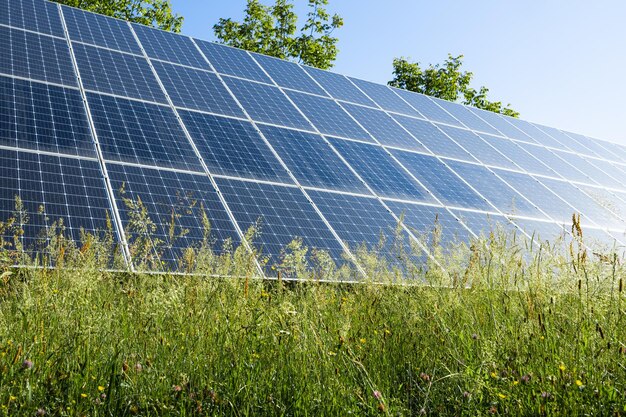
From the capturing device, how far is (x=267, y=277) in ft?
24.2

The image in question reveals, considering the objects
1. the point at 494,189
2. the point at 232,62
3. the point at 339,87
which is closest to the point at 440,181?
the point at 494,189

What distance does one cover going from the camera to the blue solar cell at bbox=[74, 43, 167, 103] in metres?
10.9

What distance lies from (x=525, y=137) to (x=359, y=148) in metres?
8.81

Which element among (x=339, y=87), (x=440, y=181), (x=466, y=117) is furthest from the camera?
(x=466, y=117)

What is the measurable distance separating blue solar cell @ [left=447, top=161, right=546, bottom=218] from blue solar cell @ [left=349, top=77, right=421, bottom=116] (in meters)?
3.05

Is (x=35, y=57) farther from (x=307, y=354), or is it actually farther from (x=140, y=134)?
(x=307, y=354)

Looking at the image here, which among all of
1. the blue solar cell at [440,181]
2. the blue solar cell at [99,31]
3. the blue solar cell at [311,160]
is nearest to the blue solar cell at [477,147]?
the blue solar cell at [440,181]

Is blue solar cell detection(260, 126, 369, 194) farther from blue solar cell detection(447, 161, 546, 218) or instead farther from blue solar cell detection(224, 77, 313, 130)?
blue solar cell detection(447, 161, 546, 218)

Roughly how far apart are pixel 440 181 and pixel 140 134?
18.8ft

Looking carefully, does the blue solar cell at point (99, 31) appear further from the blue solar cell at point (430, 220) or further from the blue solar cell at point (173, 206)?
the blue solar cell at point (430, 220)

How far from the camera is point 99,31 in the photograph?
1370cm

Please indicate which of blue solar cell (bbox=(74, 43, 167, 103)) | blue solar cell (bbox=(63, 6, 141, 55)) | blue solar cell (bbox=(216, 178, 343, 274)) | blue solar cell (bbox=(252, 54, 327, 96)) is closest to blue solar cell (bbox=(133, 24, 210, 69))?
blue solar cell (bbox=(63, 6, 141, 55))

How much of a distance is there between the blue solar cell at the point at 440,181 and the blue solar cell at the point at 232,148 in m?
3.15

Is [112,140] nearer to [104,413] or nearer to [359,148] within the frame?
[359,148]
